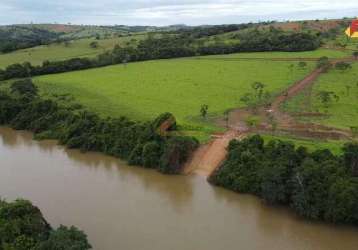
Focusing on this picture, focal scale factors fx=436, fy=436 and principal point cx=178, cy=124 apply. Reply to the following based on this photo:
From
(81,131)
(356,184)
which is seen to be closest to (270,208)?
(356,184)

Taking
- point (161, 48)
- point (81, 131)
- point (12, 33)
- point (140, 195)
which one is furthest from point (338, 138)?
point (12, 33)

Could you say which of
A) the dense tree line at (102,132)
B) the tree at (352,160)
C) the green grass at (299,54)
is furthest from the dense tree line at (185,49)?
the tree at (352,160)

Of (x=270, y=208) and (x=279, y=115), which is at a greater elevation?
(x=279, y=115)

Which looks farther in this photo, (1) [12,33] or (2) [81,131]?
(1) [12,33]

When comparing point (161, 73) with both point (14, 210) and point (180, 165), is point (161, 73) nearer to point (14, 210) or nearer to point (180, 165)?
point (180, 165)

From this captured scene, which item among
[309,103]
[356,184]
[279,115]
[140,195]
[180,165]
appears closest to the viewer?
[356,184]

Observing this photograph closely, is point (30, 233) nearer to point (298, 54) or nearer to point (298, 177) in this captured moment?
point (298, 177)

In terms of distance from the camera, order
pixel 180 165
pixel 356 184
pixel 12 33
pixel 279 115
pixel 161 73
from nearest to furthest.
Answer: pixel 356 184
pixel 180 165
pixel 279 115
pixel 161 73
pixel 12 33

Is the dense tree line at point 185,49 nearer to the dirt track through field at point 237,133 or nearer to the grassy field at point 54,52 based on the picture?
the grassy field at point 54,52

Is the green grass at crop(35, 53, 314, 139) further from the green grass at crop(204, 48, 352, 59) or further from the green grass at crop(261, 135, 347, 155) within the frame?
the green grass at crop(204, 48, 352, 59)
